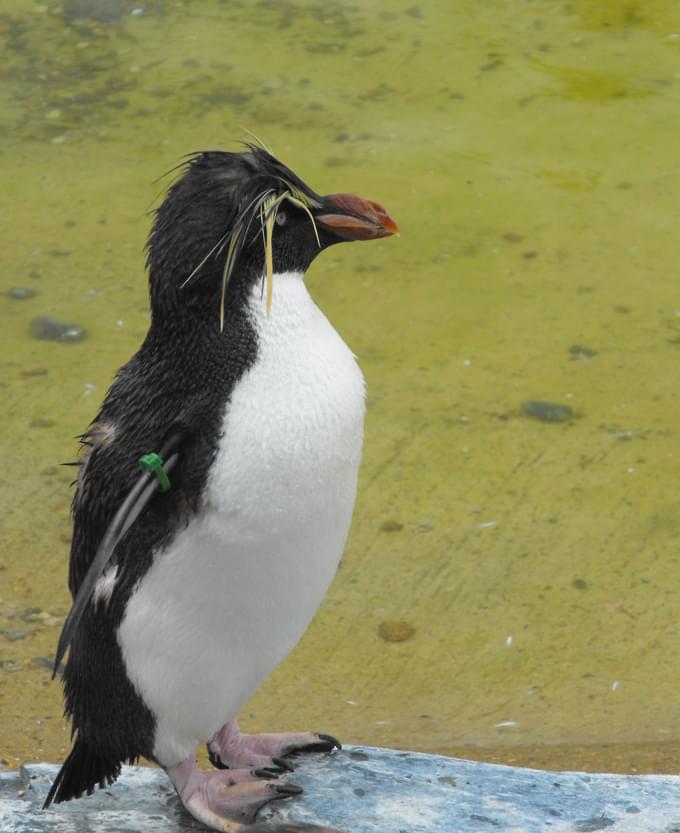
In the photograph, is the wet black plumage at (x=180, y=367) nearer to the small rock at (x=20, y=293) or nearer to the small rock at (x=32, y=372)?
the small rock at (x=32, y=372)

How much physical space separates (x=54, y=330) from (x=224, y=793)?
229cm

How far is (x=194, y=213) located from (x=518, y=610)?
5.34 ft

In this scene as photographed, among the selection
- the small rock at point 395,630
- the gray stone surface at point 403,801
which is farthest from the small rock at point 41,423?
the gray stone surface at point 403,801

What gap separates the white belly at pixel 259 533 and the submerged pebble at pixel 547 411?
1.85 m

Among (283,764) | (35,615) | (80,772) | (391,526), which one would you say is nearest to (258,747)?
(283,764)

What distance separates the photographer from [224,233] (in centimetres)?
201

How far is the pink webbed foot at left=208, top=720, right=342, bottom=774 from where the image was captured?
2396mm

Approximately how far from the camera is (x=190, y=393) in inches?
80.8

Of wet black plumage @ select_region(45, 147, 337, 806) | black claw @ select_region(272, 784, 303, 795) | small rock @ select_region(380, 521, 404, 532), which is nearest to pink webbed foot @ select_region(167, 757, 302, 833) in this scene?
black claw @ select_region(272, 784, 303, 795)

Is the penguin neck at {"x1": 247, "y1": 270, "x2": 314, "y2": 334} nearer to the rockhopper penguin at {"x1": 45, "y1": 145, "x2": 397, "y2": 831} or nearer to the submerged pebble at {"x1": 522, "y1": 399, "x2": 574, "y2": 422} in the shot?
the rockhopper penguin at {"x1": 45, "y1": 145, "x2": 397, "y2": 831}

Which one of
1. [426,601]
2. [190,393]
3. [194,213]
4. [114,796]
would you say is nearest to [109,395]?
[190,393]

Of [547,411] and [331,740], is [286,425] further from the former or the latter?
[547,411]

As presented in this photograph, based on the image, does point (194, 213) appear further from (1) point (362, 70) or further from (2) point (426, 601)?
(1) point (362, 70)

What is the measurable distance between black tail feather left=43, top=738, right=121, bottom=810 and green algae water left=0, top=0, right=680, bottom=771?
670 millimetres
